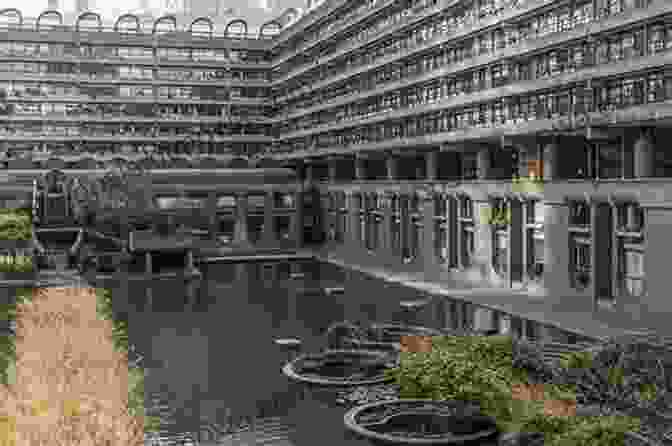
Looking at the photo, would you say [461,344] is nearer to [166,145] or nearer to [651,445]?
[651,445]

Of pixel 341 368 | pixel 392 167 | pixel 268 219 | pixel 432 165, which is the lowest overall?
pixel 341 368

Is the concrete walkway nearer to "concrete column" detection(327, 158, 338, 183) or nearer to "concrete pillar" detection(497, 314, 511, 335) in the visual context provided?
"concrete pillar" detection(497, 314, 511, 335)

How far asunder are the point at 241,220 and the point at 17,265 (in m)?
44.0

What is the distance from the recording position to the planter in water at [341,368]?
3055cm

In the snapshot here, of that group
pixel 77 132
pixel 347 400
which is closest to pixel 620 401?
pixel 347 400

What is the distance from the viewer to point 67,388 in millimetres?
21844

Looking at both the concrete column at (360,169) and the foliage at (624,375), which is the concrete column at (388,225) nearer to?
the concrete column at (360,169)

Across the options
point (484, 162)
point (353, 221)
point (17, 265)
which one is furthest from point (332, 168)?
point (17, 265)

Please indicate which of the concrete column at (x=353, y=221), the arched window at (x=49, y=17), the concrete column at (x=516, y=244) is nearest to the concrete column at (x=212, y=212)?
the concrete column at (x=353, y=221)

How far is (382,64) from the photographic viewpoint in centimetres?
8556

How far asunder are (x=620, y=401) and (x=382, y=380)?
8920mm

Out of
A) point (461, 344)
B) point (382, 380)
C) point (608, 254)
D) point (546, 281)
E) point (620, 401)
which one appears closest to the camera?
point (620, 401)

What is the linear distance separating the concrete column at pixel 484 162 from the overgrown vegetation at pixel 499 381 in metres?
41.3

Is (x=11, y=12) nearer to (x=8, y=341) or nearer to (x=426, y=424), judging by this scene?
(x=8, y=341)
